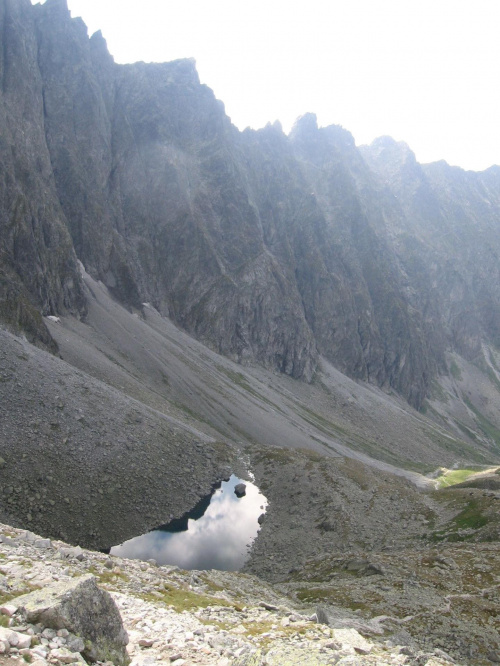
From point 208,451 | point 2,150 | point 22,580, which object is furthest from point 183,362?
point 22,580

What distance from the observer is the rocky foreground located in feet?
38.0

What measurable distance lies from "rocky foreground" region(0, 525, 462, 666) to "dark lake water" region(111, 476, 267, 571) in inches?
840

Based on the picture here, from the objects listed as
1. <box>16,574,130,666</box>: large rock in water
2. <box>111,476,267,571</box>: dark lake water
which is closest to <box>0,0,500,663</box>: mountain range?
<box>111,476,267,571</box>: dark lake water

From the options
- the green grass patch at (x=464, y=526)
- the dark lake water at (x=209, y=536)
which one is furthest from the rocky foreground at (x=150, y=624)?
the green grass patch at (x=464, y=526)

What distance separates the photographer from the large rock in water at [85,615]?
1189cm

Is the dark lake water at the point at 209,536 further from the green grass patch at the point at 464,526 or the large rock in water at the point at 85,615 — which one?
the large rock in water at the point at 85,615

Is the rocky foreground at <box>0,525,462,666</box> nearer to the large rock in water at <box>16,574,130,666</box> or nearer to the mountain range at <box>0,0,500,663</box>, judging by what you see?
the large rock in water at <box>16,574,130,666</box>

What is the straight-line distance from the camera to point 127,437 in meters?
58.9

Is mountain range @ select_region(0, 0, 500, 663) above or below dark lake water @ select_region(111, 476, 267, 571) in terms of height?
above

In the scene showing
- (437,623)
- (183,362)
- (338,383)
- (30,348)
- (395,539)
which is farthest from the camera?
(338,383)

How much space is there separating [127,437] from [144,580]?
3702 centimetres

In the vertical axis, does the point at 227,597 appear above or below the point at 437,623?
below

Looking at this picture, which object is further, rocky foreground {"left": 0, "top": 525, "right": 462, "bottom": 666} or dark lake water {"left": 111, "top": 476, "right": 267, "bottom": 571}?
dark lake water {"left": 111, "top": 476, "right": 267, "bottom": 571}

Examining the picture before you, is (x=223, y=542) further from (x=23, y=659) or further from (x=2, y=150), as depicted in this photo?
(x=2, y=150)
